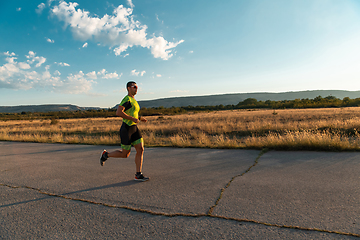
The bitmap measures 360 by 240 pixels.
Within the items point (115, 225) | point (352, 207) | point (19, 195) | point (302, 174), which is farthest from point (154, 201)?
point (302, 174)

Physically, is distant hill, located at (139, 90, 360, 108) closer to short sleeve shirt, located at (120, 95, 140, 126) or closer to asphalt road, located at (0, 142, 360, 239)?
asphalt road, located at (0, 142, 360, 239)

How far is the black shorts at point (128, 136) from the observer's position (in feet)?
14.5

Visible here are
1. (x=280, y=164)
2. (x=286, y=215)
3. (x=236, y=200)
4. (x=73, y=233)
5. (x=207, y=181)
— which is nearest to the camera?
(x=73, y=233)

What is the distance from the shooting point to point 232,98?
187250 millimetres

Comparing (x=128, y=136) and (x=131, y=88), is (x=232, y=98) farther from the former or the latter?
(x=128, y=136)

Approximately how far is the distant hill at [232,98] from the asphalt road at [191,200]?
168 meters

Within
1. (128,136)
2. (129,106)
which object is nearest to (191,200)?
(128,136)

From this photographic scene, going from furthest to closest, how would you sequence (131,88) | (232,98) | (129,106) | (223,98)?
1. (223,98)
2. (232,98)
3. (131,88)
4. (129,106)

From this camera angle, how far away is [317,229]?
2.48 m

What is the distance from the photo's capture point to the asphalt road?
259 centimetres

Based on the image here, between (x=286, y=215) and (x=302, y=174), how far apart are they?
209 cm

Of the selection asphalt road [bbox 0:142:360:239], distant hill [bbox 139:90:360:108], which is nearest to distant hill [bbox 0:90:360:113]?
distant hill [bbox 139:90:360:108]

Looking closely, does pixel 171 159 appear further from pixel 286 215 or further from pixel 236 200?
pixel 286 215

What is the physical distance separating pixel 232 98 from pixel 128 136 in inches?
7479
